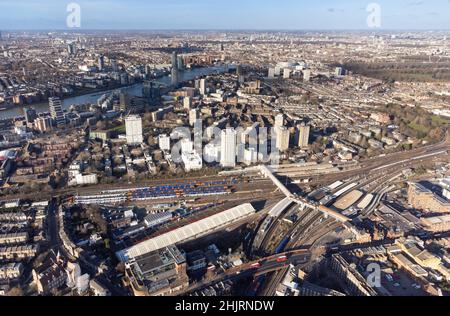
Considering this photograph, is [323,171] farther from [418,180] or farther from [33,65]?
[33,65]

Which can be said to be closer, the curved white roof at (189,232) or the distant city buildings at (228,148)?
the curved white roof at (189,232)

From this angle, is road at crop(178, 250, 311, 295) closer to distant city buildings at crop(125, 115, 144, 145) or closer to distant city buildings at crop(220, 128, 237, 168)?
distant city buildings at crop(220, 128, 237, 168)

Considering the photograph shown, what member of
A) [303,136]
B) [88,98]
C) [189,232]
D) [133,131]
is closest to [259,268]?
[189,232]

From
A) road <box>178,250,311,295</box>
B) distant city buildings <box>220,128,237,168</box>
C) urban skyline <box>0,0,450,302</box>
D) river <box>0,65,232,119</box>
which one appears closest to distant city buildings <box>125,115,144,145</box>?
urban skyline <box>0,0,450,302</box>

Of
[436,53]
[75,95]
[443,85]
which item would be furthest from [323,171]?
[436,53]

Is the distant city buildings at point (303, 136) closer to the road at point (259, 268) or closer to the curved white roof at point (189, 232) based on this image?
the curved white roof at point (189, 232)

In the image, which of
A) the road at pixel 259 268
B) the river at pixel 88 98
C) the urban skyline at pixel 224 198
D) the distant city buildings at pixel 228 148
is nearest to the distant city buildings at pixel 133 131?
the urban skyline at pixel 224 198

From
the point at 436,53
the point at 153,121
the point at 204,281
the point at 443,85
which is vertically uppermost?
the point at 436,53

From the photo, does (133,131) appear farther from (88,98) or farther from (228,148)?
(88,98)

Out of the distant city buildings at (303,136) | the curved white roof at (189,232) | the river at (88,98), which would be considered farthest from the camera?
the river at (88,98)

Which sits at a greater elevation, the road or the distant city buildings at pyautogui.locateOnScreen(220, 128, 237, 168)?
the distant city buildings at pyautogui.locateOnScreen(220, 128, 237, 168)

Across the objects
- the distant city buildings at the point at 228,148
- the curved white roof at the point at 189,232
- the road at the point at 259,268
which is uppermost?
the distant city buildings at the point at 228,148
